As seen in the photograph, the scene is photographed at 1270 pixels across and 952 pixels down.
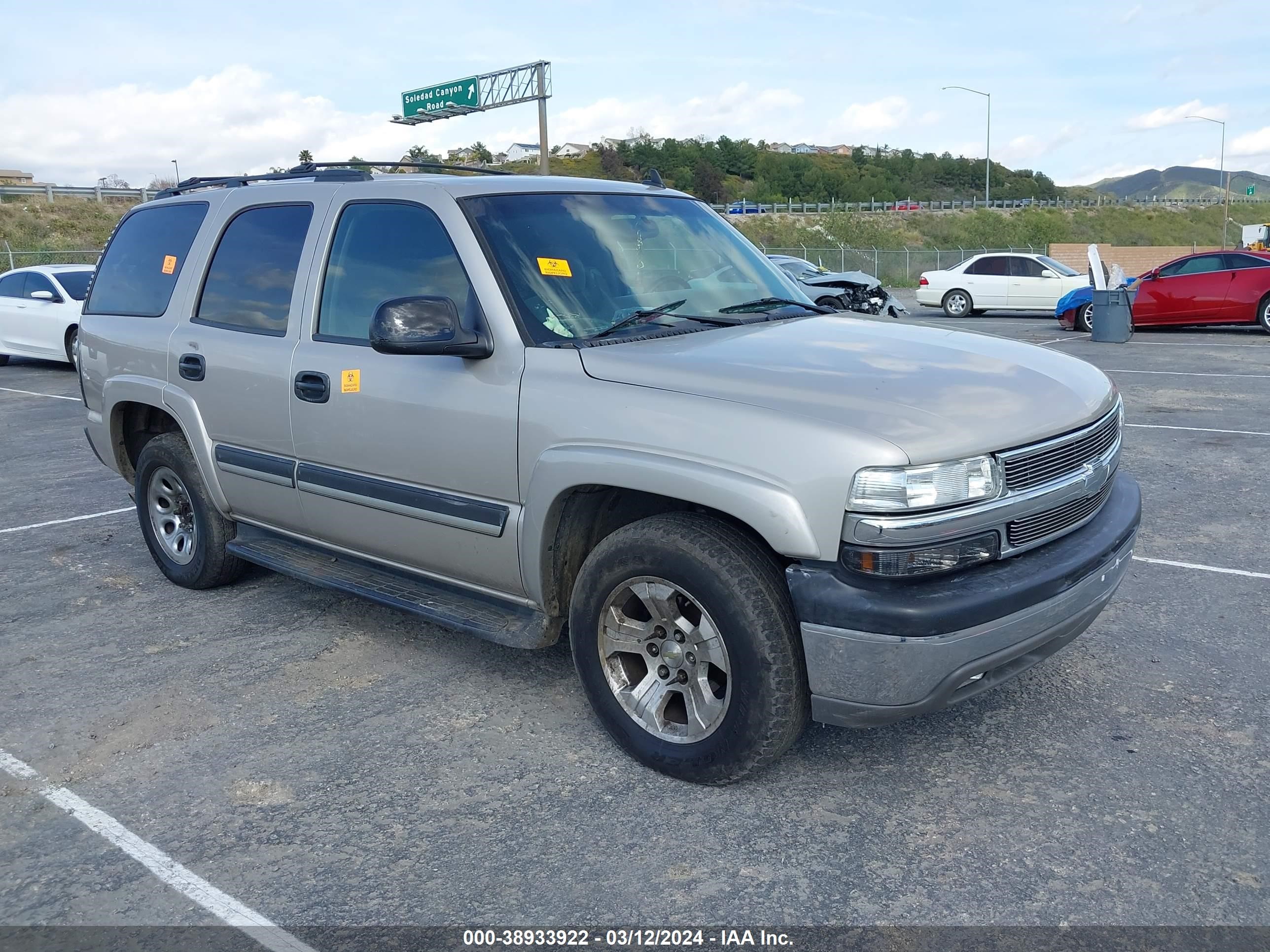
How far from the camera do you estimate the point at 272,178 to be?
16.8ft

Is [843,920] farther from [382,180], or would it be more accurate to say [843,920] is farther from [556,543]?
[382,180]

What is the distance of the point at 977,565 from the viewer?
3.12 metres

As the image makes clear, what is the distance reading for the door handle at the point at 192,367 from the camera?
16.2 feet

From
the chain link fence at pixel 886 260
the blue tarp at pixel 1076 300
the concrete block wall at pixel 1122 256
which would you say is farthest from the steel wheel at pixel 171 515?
the concrete block wall at pixel 1122 256

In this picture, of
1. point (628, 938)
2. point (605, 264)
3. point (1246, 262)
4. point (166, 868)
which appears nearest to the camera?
point (628, 938)

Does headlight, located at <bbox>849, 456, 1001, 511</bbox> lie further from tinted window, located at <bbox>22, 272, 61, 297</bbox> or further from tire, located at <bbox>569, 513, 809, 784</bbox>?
tinted window, located at <bbox>22, 272, 61, 297</bbox>

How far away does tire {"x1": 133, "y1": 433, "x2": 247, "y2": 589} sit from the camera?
5203 millimetres

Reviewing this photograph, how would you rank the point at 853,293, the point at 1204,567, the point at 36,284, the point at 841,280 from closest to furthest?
the point at 1204,567, the point at 853,293, the point at 841,280, the point at 36,284

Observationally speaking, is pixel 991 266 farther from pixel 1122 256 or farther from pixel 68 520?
pixel 1122 256

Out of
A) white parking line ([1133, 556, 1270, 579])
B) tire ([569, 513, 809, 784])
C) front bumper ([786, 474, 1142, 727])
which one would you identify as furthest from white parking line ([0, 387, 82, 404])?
front bumper ([786, 474, 1142, 727])

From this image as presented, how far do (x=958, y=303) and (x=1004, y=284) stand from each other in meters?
1.05

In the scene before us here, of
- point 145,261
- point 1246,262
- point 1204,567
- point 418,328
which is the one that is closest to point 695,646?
point 418,328

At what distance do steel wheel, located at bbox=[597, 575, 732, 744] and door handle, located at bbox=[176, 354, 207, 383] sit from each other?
8.23 ft

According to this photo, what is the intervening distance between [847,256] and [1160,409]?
107ft
